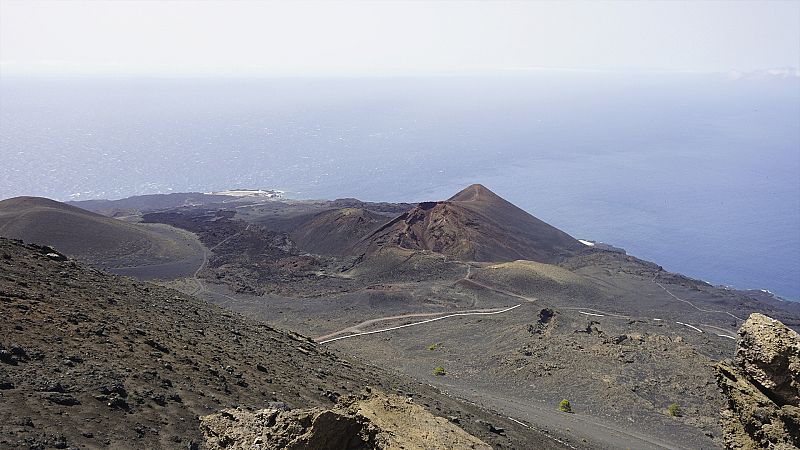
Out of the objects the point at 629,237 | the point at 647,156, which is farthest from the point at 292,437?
the point at 647,156

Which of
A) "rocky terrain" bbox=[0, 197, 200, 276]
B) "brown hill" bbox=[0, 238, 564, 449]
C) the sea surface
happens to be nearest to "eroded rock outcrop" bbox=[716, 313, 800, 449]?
"brown hill" bbox=[0, 238, 564, 449]

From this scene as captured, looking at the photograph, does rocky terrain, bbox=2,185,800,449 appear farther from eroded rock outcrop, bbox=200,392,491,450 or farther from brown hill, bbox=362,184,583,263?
brown hill, bbox=362,184,583,263

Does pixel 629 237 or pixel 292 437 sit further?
pixel 629 237

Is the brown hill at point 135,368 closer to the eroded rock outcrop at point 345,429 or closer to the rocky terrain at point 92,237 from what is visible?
the eroded rock outcrop at point 345,429

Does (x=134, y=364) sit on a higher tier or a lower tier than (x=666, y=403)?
higher

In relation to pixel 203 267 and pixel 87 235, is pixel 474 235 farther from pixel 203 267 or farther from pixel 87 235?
pixel 87 235

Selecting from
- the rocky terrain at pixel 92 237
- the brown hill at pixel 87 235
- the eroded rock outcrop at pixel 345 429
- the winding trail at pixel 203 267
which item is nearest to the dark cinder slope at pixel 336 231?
the winding trail at pixel 203 267

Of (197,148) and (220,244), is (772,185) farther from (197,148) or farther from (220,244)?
(197,148)
